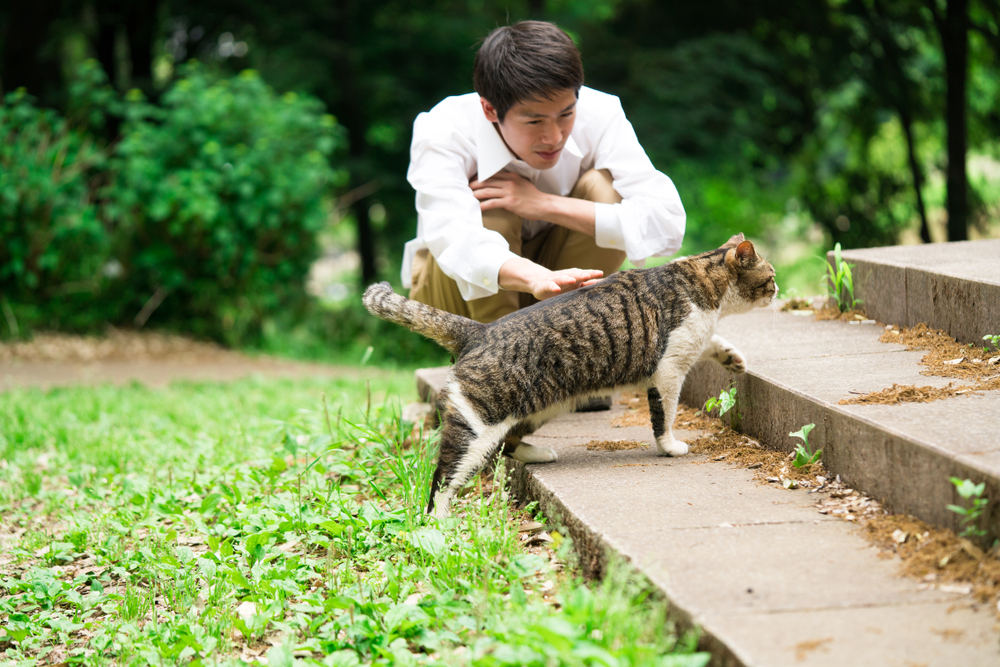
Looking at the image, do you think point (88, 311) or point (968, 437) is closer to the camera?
point (968, 437)

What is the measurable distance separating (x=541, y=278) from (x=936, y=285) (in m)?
1.63

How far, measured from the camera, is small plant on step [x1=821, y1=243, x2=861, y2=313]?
156 inches

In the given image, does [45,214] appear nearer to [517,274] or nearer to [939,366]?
[517,274]

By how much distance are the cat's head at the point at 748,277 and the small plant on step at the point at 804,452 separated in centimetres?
61

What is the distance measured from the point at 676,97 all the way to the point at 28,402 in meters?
8.75

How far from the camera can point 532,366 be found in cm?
280

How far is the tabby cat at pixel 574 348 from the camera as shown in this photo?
277 cm

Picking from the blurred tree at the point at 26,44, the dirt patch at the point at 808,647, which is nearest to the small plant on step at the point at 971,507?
the dirt patch at the point at 808,647

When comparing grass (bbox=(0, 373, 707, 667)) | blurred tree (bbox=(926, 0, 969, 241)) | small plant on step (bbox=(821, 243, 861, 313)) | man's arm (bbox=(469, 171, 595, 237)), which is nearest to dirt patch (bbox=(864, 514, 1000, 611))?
grass (bbox=(0, 373, 707, 667))

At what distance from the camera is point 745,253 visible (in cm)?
299

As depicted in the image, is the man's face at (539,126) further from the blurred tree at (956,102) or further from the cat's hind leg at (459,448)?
the blurred tree at (956,102)

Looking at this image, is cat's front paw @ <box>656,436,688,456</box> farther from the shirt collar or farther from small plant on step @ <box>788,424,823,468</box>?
the shirt collar

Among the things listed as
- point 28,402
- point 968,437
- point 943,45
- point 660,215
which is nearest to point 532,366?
point 660,215

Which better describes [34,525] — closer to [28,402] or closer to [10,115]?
[28,402]
